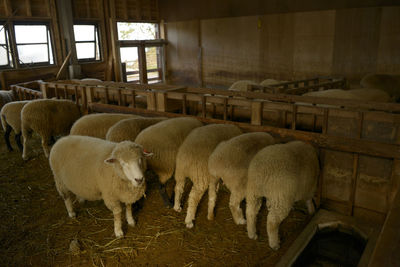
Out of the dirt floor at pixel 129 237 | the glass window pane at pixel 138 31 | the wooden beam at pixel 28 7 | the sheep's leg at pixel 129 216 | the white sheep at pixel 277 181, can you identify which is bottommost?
the dirt floor at pixel 129 237

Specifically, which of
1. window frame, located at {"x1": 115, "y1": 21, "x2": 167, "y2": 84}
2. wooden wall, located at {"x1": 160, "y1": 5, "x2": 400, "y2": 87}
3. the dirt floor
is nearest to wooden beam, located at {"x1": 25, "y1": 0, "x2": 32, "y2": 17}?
window frame, located at {"x1": 115, "y1": 21, "x2": 167, "y2": 84}

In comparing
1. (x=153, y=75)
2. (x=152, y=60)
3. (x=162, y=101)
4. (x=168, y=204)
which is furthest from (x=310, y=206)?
(x=152, y=60)

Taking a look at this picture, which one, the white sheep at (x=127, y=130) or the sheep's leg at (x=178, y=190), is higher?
the white sheep at (x=127, y=130)

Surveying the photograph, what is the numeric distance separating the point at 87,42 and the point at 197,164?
11.4 m

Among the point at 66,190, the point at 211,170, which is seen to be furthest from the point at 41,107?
the point at 211,170

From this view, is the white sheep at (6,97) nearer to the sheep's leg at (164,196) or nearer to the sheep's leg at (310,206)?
the sheep's leg at (164,196)

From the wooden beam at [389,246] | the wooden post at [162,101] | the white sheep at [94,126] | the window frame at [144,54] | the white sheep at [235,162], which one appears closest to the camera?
the wooden beam at [389,246]

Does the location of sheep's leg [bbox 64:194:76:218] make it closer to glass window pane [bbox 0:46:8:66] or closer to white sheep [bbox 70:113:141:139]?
white sheep [bbox 70:113:141:139]

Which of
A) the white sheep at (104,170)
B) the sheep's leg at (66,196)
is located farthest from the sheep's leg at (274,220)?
the sheep's leg at (66,196)

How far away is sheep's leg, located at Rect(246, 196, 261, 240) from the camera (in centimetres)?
328

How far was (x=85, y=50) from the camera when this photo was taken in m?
13.2

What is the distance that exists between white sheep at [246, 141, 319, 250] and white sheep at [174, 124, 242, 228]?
0.59m

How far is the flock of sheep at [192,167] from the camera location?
310 centimetres

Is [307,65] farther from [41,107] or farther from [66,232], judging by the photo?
[66,232]
